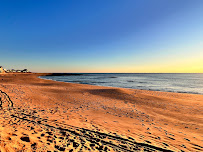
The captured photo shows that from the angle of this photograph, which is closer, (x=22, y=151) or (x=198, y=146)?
→ (x=22, y=151)

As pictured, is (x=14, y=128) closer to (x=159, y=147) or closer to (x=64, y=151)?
(x=64, y=151)

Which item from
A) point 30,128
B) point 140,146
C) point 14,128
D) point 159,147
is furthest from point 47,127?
point 159,147

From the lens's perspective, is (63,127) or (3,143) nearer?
→ (3,143)

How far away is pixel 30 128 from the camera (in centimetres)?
585

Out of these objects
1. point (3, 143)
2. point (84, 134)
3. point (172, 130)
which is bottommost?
point (172, 130)

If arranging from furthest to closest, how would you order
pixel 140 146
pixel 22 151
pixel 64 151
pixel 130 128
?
1. pixel 130 128
2. pixel 140 146
3. pixel 64 151
4. pixel 22 151

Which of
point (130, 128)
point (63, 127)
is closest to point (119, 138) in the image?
point (130, 128)

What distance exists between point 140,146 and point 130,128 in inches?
77.6

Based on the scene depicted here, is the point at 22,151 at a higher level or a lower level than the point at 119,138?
higher

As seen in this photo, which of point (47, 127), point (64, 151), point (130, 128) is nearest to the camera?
point (64, 151)

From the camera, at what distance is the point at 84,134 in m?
5.90

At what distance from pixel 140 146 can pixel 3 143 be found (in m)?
5.96

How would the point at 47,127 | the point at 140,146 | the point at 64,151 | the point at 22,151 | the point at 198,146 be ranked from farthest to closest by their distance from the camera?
1. the point at 47,127
2. the point at 198,146
3. the point at 140,146
4. the point at 64,151
5. the point at 22,151

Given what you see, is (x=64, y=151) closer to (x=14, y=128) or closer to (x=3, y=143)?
(x=3, y=143)
